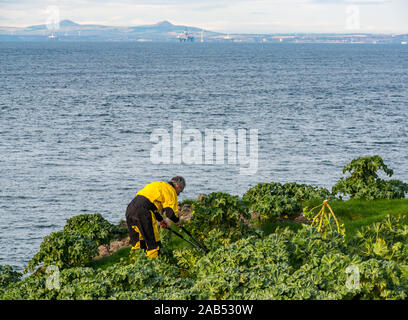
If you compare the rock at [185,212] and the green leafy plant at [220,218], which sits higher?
the green leafy plant at [220,218]

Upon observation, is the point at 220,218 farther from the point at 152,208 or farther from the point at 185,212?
the point at 185,212

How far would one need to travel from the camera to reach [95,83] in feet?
Answer: 390

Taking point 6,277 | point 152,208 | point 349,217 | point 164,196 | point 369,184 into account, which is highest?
point 164,196

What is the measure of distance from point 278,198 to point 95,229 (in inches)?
246

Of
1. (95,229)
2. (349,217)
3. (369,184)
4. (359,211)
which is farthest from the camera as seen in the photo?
(369,184)

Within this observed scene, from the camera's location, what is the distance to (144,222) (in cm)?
1258

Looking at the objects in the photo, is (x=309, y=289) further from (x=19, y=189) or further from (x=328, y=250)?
(x=19, y=189)

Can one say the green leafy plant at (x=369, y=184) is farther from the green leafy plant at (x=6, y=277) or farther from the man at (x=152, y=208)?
the green leafy plant at (x=6, y=277)

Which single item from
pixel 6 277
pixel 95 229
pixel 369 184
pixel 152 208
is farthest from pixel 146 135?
pixel 152 208

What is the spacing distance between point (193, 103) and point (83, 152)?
129 ft

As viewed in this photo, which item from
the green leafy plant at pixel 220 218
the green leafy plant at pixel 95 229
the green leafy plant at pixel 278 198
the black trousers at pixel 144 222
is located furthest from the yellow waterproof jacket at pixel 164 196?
the green leafy plant at pixel 278 198

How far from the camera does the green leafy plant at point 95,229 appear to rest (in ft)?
55.1

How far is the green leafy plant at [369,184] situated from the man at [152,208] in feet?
32.5
